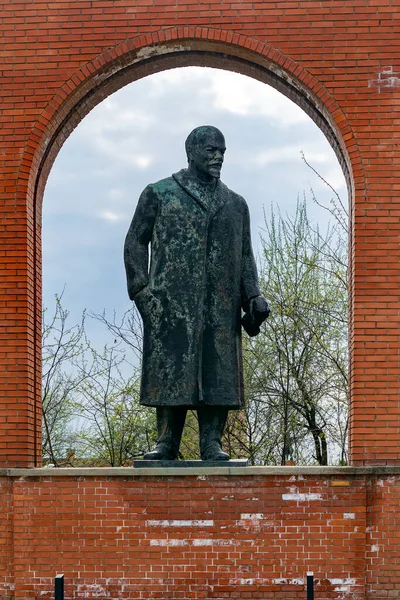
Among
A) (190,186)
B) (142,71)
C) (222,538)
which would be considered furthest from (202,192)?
(222,538)

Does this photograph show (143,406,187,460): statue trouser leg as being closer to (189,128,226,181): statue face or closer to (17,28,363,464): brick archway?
(17,28,363,464): brick archway

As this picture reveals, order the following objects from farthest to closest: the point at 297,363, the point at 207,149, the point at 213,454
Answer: the point at 297,363
the point at 207,149
the point at 213,454

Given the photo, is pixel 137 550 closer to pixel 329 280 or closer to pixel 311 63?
pixel 311 63

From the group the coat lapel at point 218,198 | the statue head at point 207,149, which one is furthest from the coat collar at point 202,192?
the statue head at point 207,149

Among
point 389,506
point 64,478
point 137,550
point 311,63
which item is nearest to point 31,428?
point 64,478

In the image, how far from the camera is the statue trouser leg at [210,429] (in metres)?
9.36

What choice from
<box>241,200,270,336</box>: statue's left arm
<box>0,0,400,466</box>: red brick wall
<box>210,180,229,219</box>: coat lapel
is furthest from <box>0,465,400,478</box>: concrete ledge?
<box>210,180,229,219</box>: coat lapel

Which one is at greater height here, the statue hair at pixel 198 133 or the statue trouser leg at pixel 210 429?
the statue hair at pixel 198 133

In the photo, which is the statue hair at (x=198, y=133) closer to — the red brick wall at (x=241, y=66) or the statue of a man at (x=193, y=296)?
the statue of a man at (x=193, y=296)

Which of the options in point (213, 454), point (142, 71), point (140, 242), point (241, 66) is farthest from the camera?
point (142, 71)

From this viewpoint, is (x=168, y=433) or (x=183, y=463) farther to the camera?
(x=168, y=433)

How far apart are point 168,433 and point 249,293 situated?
1398 millimetres

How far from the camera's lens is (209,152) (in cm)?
943

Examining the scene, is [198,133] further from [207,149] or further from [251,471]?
[251,471]
